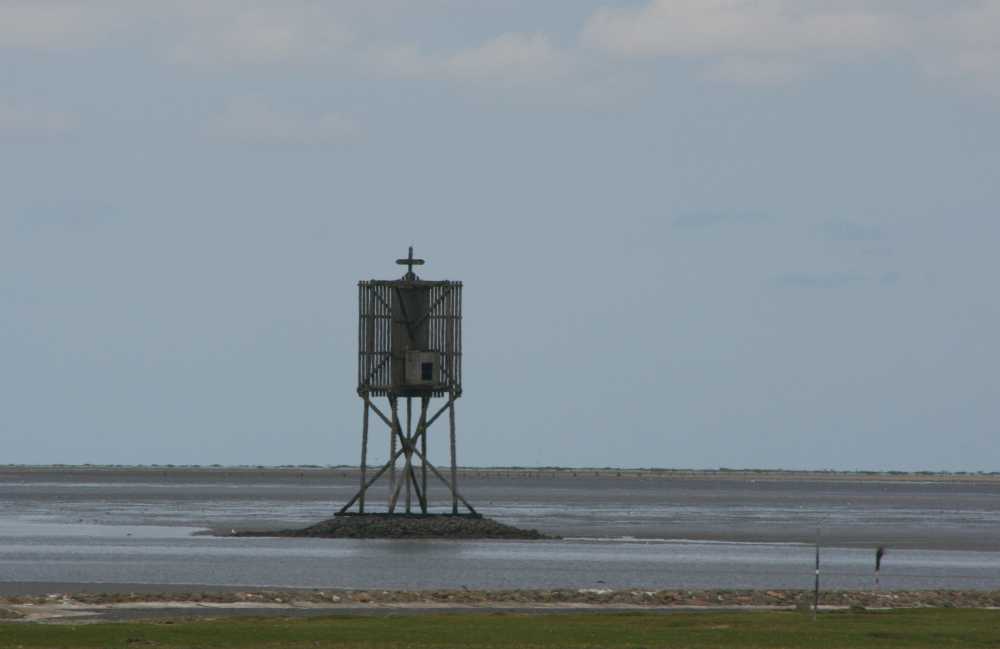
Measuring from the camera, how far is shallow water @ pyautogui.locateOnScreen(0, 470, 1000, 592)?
1860 inches

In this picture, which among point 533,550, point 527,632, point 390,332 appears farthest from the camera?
point 390,332

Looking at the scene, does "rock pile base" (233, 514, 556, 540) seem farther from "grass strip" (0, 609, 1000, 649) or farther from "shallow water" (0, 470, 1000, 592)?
"grass strip" (0, 609, 1000, 649)

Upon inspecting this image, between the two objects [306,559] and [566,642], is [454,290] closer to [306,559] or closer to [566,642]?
[306,559]

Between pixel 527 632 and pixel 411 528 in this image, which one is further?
pixel 411 528

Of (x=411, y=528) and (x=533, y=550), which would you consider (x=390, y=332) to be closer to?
(x=411, y=528)

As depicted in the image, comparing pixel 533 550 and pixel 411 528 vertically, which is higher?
pixel 411 528

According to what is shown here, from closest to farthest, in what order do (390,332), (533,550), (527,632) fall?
(527,632) < (533,550) < (390,332)

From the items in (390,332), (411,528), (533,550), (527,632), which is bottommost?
(527,632)

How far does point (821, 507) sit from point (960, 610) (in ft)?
232

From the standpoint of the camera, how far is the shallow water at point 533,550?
155 feet

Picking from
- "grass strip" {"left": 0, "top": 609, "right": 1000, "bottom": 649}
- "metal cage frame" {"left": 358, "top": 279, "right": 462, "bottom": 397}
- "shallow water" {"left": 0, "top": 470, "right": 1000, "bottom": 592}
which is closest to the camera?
"grass strip" {"left": 0, "top": 609, "right": 1000, "bottom": 649}

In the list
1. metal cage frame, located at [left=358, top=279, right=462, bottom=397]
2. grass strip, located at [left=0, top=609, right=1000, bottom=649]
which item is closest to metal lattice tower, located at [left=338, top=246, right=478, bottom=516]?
metal cage frame, located at [left=358, top=279, right=462, bottom=397]

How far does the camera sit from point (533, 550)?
58.6m

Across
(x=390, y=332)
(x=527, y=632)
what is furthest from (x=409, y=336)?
(x=527, y=632)
